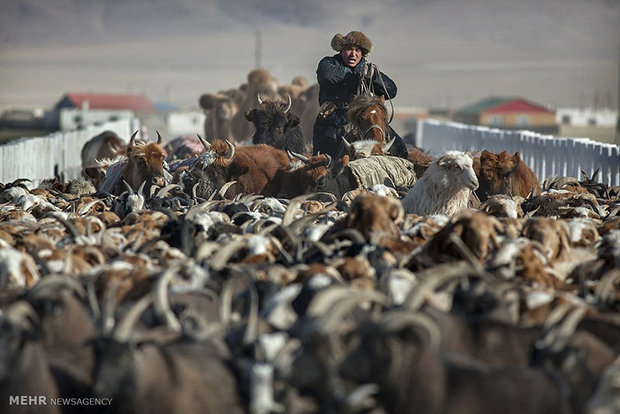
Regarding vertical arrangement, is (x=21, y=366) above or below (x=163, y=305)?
below

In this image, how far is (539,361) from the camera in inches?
224

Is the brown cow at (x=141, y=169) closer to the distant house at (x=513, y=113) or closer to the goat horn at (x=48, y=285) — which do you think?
the goat horn at (x=48, y=285)

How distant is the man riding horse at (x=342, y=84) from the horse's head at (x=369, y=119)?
64cm

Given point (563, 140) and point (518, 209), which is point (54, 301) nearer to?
point (518, 209)

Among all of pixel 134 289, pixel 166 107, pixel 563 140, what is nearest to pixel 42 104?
pixel 166 107

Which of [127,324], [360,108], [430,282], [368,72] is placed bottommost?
[127,324]

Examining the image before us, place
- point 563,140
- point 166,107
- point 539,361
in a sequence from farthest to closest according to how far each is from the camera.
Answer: point 166,107 < point 563,140 < point 539,361

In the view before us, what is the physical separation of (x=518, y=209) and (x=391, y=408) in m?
5.39

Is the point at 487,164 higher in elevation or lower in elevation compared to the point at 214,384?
higher

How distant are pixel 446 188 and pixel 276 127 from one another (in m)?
6.12

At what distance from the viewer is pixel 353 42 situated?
15953 mm

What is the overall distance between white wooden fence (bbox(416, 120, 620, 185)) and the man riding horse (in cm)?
198

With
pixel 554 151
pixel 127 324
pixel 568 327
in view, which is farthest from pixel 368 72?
pixel 127 324

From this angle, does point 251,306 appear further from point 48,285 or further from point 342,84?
point 342,84
